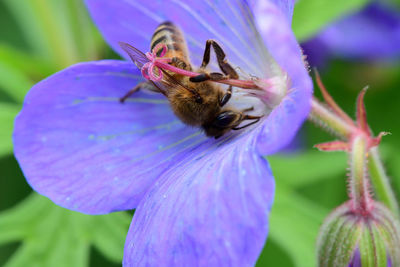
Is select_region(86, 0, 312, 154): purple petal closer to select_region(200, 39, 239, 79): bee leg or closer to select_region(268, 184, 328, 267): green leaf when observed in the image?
select_region(200, 39, 239, 79): bee leg

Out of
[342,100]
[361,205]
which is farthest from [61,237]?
[342,100]

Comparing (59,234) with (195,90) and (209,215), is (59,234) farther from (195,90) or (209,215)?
(209,215)

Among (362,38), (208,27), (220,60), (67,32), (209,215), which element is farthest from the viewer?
(362,38)

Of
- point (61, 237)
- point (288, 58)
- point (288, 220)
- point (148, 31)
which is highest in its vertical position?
point (288, 58)

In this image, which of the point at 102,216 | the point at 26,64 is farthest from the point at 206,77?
the point at 26,64

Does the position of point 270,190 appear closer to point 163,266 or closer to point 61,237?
point 163,266
